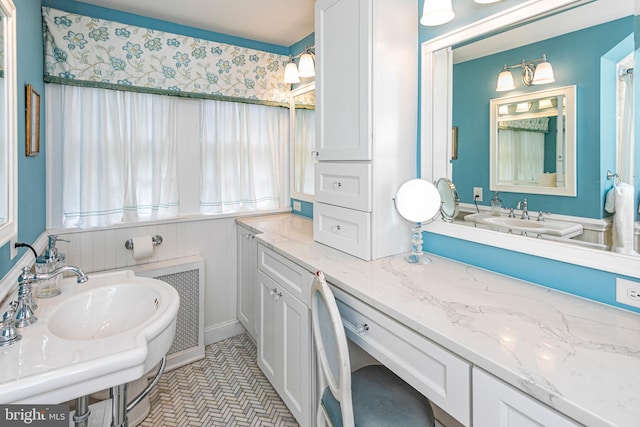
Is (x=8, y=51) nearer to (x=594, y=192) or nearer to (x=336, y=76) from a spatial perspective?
(x=336, y=76)

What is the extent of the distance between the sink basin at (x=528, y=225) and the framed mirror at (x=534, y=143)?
0.11m

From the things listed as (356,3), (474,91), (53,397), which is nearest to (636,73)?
(474,91)

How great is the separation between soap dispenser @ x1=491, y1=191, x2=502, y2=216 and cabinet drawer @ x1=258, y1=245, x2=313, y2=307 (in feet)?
2.82

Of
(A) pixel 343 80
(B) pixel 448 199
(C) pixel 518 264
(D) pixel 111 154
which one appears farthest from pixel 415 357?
(D) pixel 111 154

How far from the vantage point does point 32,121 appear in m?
1.61

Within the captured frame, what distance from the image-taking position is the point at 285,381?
1.77 meters

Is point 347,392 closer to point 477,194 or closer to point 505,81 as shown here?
point 477,194

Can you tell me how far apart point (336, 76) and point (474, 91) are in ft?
2.22

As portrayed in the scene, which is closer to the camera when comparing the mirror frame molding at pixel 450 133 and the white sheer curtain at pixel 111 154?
the mirror frame molding at pixel 450 133

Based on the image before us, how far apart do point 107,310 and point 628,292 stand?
6.30 ft

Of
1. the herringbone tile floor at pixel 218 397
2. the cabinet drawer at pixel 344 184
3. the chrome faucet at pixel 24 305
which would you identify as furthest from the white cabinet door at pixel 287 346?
the chrome faucet at pixel 24 305

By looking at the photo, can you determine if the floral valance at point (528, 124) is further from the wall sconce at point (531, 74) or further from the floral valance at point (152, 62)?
the floral valance at point (152, 62)

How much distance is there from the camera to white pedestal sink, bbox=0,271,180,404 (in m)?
0.81

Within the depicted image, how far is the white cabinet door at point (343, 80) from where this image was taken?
1525 mm
